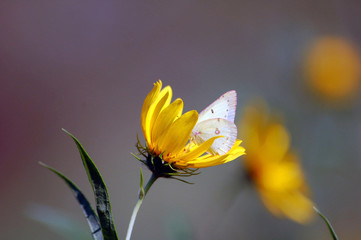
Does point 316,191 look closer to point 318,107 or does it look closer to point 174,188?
point 318,107

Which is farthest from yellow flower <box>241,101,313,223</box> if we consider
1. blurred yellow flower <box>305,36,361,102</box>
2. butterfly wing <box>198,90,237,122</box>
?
blurred yellow flower <box>305,36,361,102</box>

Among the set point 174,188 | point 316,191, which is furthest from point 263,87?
point 174,188

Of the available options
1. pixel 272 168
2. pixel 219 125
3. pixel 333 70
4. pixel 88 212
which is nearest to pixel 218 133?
pixel 219 125

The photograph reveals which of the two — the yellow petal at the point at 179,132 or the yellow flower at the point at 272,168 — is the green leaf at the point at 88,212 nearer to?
the yellow petal at the point at 179,132

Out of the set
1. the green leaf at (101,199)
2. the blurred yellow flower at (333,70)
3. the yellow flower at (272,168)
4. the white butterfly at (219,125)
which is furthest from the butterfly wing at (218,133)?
the blurred yellow flower at (333,70)

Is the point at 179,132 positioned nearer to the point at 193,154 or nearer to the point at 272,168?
the point at 193,154
